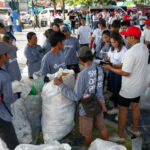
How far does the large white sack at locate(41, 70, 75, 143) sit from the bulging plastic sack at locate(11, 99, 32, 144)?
0.79ft

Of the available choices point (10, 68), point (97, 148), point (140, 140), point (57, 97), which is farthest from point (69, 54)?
point (97, 148)

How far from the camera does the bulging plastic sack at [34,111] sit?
2816 mm

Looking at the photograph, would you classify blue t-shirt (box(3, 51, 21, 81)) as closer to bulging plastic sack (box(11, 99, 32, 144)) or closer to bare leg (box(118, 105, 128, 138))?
bulging plastic sack (box(11, 99, 32, 144))

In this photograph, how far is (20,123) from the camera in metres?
2.78

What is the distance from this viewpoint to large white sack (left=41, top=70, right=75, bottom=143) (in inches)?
104

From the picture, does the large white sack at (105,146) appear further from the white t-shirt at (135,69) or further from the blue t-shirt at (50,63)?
the blue t-shirt at (50,63)

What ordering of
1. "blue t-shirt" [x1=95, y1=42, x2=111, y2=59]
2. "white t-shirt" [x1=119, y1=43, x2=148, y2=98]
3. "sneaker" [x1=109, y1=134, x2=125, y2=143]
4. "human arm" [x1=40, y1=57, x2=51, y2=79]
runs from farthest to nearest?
"blue t-shirt" [x1=95, y1=42, x2=111, y2=59] → "sneaker" [x1=109, y1=134, x2=125, y2=143] → "human arm" [x1=40, y1=57, x2=51, y2=79] → "white t-shirt" [x1=119, y1=43, x2=148, y2=98]

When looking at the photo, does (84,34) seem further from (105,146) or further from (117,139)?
(105,146)

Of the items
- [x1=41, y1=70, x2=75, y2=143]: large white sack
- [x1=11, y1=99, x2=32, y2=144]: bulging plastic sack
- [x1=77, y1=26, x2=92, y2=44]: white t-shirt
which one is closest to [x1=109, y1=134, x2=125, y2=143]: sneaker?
[x1=41, y1=70, x2=75, y2=143]: large white sack

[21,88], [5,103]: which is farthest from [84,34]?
[5,103]

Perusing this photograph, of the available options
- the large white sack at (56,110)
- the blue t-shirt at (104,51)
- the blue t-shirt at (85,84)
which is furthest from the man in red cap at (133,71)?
the blue t-shirt at (104,51)

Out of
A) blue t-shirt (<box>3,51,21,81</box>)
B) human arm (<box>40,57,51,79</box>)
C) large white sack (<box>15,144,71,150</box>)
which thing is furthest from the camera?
blue t-shirt (<box>3,51,21,81</box>)

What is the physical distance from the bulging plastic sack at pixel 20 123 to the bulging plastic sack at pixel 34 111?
0.08 m

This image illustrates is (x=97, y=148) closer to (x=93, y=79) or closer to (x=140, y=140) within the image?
(x=93, y=79)
